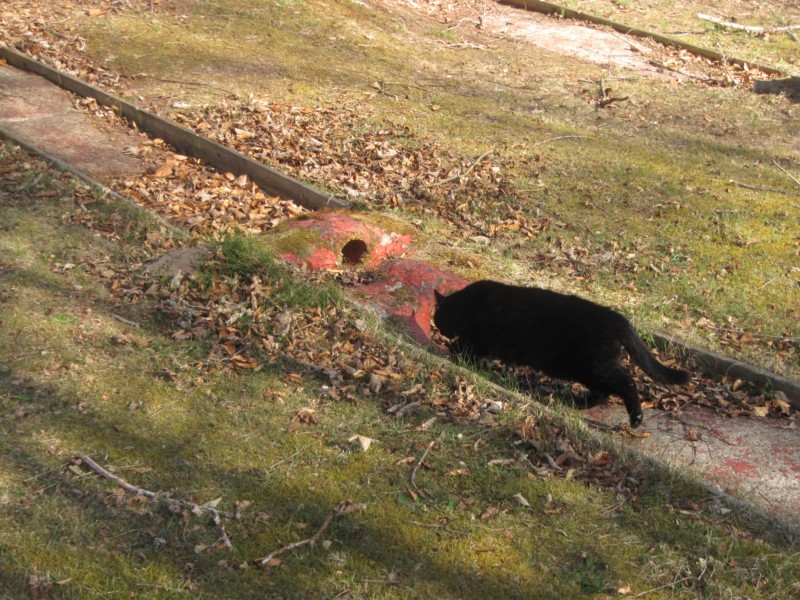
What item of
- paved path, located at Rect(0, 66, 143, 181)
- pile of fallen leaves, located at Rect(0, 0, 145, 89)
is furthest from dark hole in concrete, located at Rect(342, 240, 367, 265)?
pile of fallen leaves, located at Rect(0, 0, 145, 89)

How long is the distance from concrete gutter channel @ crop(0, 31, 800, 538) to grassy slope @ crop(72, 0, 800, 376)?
2.65 ft

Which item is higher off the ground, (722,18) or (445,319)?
(722,18)

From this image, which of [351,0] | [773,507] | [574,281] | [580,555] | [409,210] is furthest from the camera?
[351,0]

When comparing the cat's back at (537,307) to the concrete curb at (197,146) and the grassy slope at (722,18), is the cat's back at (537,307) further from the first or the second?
the grassy slope at (722,18)

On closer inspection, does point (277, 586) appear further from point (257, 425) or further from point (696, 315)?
point (696, 315)

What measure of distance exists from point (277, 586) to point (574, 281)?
15.5ft

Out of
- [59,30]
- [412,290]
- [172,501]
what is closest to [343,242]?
[412,290]

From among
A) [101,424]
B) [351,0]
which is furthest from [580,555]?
[351,0]

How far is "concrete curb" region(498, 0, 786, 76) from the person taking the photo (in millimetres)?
14438

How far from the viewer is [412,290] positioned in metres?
6.90

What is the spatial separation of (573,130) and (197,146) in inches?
198

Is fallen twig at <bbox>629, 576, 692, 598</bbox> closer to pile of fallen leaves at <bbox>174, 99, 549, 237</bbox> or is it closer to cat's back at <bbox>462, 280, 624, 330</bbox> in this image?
cat's back at <bbox>462, 280, 624, 330</bbox>

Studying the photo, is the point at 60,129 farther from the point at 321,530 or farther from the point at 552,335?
Result: the point at 321,530

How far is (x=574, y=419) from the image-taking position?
5.24 metres
